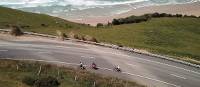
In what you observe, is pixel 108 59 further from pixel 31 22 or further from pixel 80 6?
pixel 80 6

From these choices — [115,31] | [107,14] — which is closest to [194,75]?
[115,31]

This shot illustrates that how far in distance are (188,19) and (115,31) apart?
15.4 meters

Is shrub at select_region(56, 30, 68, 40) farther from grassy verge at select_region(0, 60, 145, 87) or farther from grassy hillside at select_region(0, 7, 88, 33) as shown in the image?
grassy verge at select_region(0, 60, 145, 87)

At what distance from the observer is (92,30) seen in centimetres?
6712

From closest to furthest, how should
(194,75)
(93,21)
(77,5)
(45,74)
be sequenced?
(45,74)
(194,75)
(93,21)
(77,5)

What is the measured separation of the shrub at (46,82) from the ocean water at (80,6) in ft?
223

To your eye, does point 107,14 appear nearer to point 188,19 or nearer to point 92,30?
point 188,19

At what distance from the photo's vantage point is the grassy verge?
136 ft

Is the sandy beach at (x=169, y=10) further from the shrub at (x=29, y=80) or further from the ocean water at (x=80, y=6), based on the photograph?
the shrub at (x=29, y=80)

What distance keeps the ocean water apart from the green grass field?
123 feet

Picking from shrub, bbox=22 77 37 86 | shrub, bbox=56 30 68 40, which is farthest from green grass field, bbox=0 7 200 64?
shrub, bbox=22 77 37 86

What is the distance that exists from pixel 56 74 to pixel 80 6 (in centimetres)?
7792

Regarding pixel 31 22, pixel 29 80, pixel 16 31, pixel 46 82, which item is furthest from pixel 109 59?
pixel 31 22

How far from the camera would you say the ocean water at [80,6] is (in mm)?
113500
